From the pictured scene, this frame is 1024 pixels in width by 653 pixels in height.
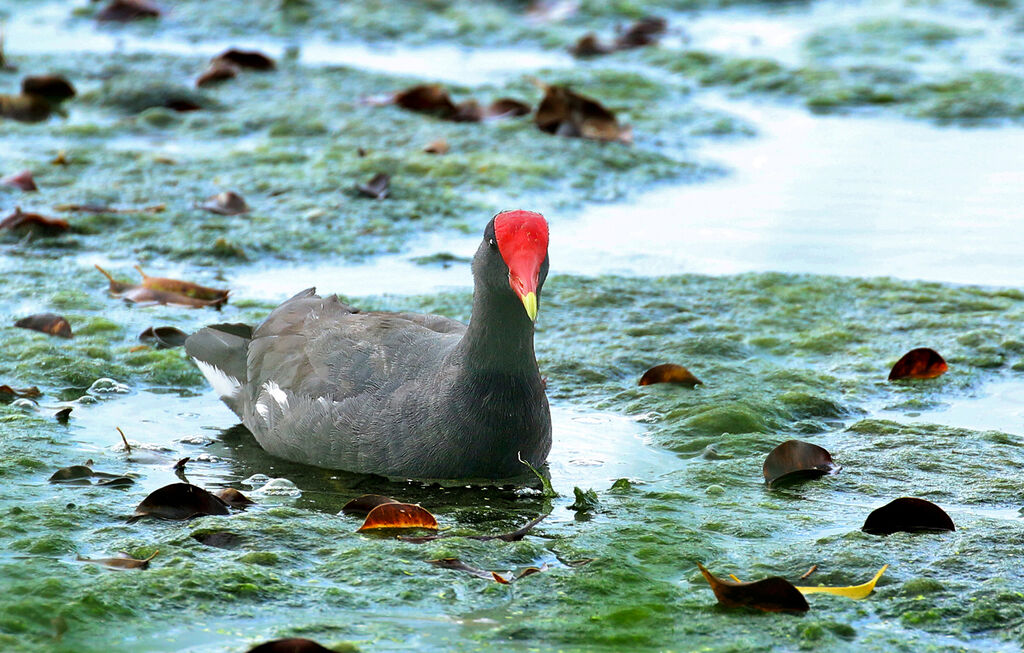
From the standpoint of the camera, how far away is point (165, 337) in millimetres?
5938

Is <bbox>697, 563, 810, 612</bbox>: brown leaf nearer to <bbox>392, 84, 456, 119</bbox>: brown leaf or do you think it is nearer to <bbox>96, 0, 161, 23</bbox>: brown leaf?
<bbox>392, 84, 456, 119</bbox>: brown leaf

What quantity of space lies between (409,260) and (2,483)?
9.97ft

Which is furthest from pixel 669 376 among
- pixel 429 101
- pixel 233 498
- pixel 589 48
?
pixel 589 48

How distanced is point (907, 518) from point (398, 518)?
152 centimetres

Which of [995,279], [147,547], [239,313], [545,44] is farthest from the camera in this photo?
[545,44]

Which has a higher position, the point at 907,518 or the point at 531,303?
the point at 531,303

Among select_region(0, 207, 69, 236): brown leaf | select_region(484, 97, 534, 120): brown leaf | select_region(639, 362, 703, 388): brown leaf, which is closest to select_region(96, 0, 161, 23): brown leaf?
select_region(484, 97, 534, 120): brown leaf

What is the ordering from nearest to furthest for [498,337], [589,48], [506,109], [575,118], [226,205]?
[498,337] < [226,205] < [575,118] < [506,109] < [589,48]

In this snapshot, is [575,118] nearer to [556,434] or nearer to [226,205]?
[226,205]

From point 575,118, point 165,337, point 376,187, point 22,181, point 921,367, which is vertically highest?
point 575,118

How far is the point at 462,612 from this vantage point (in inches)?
141

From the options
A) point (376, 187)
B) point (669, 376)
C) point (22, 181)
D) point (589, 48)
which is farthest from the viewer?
point (589, 48)

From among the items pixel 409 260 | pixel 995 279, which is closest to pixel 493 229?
pixel 409 260

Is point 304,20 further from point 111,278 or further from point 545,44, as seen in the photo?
point 111,278
